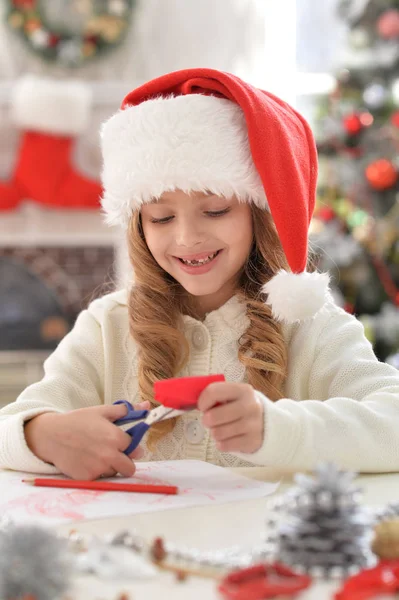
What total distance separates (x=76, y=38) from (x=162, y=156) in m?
2.86

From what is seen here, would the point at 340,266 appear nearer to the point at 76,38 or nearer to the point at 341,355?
the point at 76,38

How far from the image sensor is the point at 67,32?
3.82 metres

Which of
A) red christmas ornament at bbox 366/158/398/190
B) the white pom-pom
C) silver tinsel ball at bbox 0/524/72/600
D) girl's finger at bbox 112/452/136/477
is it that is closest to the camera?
silver tinsel ball at bbox 0/524/72/600

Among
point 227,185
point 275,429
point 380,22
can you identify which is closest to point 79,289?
point 380,22

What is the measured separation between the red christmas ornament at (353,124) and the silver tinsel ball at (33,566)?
3.15 meters

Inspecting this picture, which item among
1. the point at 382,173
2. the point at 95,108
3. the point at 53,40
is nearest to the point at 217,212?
the point at 382,173

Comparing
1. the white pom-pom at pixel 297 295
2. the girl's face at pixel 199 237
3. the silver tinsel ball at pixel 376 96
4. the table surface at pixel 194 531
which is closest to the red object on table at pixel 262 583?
the table surface at pixel 194 531

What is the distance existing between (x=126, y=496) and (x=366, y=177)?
2825mm

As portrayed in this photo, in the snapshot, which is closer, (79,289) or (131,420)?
(131,420)

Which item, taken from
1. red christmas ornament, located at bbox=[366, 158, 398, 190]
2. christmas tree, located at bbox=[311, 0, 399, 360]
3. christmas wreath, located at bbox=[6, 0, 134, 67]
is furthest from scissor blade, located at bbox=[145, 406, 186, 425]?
christmas wreath, located at bbox=[6, 0, 134, 67]

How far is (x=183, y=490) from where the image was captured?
3.03ft

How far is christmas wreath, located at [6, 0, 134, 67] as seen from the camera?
3.79 m

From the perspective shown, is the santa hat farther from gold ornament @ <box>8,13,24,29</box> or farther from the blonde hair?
gold ornament @ <box>8,13,24,29</box>

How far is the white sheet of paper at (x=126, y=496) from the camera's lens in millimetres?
834
